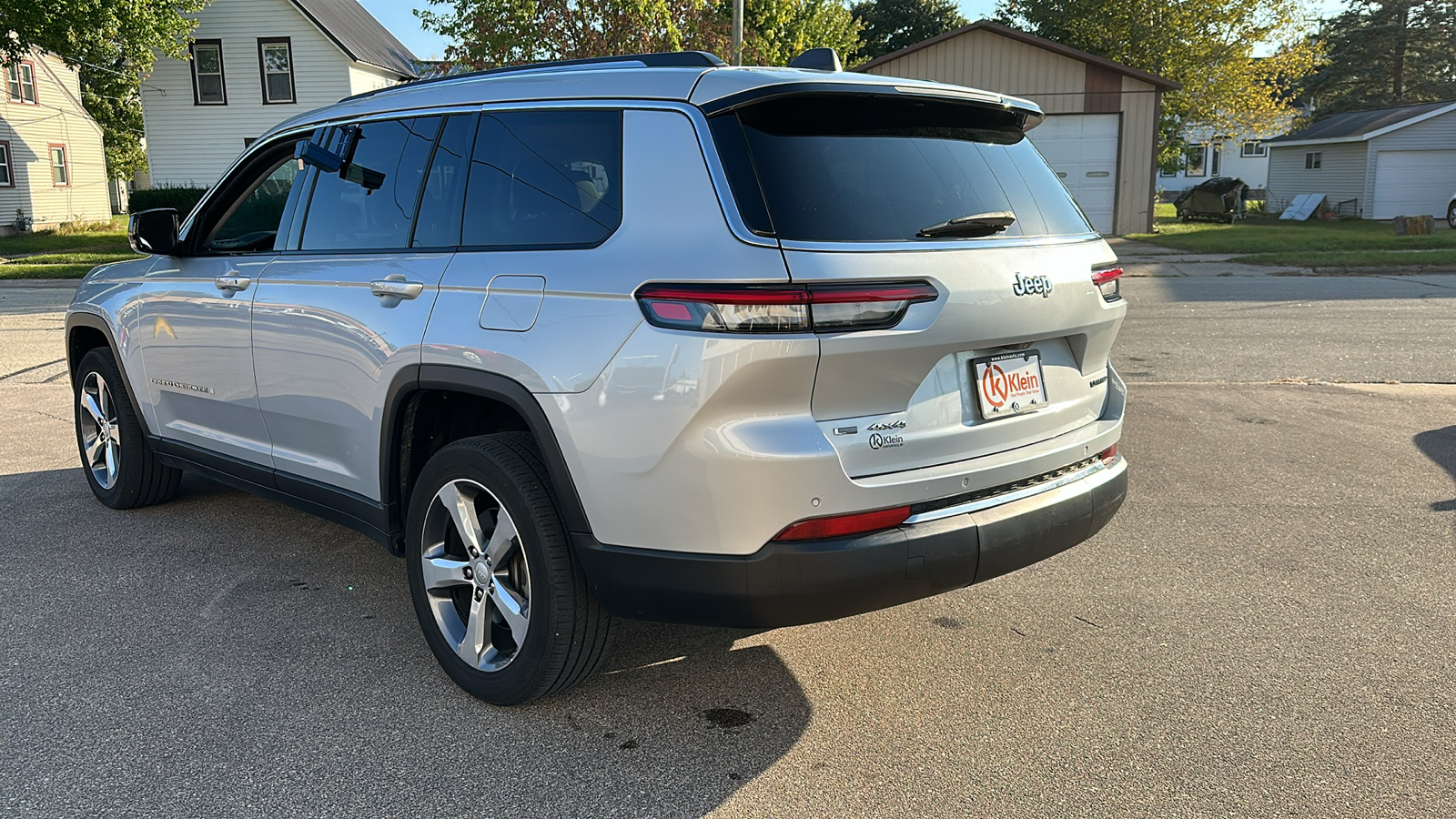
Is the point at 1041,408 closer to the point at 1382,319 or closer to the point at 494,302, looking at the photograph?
the point at 494,302

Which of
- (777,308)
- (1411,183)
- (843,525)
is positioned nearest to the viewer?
(777,308)

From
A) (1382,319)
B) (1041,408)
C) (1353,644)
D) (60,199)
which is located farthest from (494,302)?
(60,199)

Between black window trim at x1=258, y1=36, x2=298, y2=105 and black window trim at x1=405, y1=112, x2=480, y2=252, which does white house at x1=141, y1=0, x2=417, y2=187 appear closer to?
black window trim at x1=258, y1=36, x2=298, y2=105

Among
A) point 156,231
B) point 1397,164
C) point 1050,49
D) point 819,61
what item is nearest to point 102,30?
point 1050,49

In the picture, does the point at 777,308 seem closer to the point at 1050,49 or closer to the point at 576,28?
the point at 576,28

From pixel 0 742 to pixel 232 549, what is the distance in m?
1.79

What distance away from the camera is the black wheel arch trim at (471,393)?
118 inches

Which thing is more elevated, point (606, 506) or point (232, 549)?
point (606, 506)

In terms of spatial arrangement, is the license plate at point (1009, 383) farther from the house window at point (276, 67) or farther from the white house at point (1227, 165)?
the white house at point (1227, 165)

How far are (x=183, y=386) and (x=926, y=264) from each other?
3.42 meters

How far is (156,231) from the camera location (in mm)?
4695

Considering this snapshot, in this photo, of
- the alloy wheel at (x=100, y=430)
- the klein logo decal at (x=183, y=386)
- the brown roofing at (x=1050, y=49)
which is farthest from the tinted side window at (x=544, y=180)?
the brown roofing at (x=1050, y=49)

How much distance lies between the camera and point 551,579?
3.07 meters

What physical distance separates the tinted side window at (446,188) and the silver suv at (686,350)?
0.04ft
